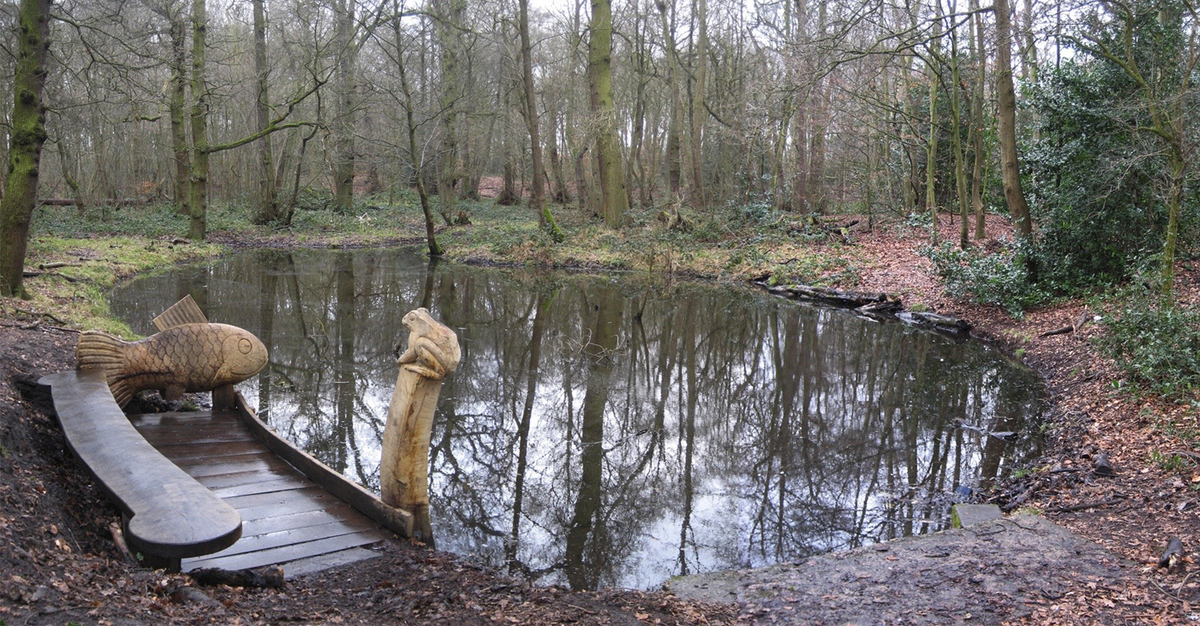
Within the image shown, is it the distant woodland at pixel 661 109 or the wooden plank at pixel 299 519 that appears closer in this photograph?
the wooden plank at pixel 299 519

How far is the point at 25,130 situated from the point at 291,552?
8437 mm

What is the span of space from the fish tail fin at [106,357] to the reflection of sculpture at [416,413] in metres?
2.89

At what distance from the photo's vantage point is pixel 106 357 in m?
7.12

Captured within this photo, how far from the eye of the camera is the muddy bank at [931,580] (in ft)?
15.8

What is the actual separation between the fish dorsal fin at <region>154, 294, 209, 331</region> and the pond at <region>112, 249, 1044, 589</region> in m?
1.50

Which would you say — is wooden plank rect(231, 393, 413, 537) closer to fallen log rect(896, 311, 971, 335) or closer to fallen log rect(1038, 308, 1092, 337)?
fallen log rect(1038, 308, 1092, 337)

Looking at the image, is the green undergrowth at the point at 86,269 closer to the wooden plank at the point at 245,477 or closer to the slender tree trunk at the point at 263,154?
the wooden plank at the point at 245,477

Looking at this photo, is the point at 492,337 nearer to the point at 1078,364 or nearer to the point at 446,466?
the point at 446,466

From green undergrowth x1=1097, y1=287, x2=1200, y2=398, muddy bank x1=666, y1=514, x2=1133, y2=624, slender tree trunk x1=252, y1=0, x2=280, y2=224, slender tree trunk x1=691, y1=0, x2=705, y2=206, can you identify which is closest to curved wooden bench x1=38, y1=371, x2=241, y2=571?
muddy bank x1=666, y1=514, x2=1133, y2=624

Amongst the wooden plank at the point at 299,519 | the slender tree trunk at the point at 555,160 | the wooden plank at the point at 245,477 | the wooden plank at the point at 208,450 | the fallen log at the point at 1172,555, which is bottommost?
the fallen log at the point at 1172,555

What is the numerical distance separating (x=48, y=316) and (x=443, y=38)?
73.0 ft

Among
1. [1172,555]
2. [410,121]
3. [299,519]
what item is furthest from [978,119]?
[299,519]

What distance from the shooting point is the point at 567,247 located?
24.8 metres

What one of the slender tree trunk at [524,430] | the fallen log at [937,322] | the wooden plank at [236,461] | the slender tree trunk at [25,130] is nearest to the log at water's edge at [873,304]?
the fallen log at [937,322]
